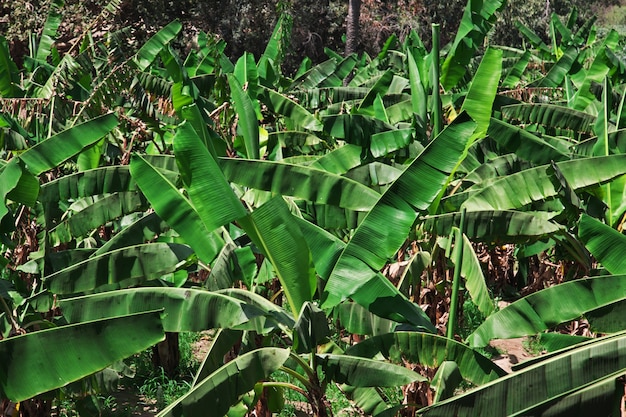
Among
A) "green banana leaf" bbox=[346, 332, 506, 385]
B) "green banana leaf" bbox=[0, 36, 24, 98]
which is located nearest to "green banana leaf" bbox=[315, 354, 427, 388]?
"green banana leaf" bbox=[346, 332, 506, 385]

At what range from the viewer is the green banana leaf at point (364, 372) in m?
3.71

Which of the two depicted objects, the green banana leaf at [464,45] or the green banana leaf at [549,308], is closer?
the green banana leaf at [549,308]

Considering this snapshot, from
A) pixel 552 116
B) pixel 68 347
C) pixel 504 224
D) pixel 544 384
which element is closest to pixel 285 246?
pixel 68 347

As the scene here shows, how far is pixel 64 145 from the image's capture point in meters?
5.04

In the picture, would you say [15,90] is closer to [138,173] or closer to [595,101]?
[138,173]

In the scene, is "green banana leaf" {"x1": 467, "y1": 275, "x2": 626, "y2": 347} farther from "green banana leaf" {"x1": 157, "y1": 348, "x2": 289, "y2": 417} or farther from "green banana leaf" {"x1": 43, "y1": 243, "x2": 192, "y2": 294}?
"green banana leaf" {"x1": 43, "y1": 243, "x2": 192, "y2": 294}

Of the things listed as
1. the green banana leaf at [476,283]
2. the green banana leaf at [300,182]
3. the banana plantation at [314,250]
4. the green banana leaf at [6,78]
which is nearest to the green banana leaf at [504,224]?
the banana plantation at [314,250]

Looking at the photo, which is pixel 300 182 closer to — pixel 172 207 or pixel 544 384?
pixel 172 207

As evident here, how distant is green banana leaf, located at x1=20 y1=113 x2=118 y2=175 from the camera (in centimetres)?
495

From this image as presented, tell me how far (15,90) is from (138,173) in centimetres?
499

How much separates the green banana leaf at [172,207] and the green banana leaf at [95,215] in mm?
1494

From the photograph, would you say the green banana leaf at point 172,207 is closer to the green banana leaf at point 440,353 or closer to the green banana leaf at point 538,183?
the green banana leaf at point 440,353

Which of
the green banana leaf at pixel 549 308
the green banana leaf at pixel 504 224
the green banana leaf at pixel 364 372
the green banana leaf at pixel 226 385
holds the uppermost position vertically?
the green banana leaf at pixel 504 224

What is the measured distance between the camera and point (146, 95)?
7887 millimetres
